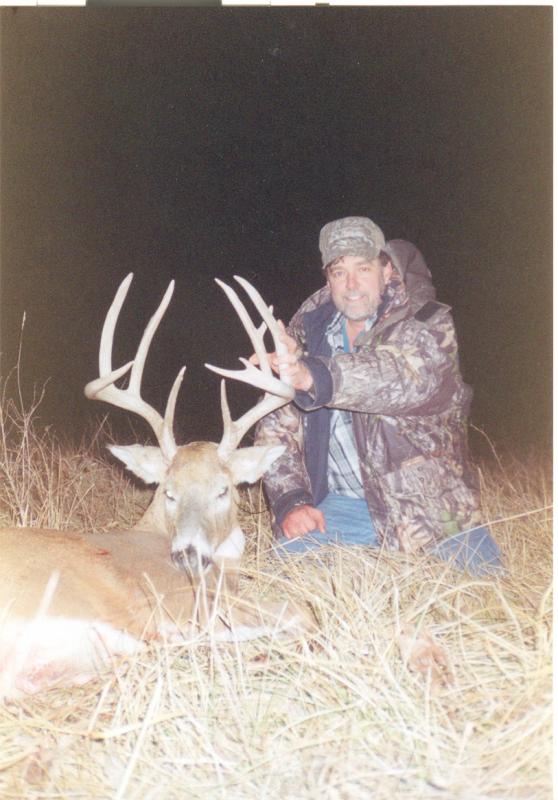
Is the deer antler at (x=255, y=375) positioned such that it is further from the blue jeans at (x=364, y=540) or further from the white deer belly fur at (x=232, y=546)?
the blue jeans at (x=364, y=540)

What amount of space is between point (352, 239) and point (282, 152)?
0.63m

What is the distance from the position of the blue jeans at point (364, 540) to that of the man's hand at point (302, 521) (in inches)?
1.3

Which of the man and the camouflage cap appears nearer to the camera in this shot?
the man

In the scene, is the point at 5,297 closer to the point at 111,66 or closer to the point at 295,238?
the point at 111,66

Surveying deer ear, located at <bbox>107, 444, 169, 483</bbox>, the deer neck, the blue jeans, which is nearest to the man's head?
the blue jeans

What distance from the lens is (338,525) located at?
362cm

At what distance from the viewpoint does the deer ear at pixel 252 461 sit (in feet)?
10.8

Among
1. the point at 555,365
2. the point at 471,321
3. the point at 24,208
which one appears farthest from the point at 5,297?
the point at 471,321

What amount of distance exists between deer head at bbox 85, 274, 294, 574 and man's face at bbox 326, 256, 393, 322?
73cm

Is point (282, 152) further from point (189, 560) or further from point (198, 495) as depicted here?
point (189, 560)

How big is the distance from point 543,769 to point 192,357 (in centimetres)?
642

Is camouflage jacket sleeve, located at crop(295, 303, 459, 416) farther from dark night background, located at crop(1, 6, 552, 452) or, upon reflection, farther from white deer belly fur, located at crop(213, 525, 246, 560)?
white deer belly fur, located at crop(213, 525, 246, 560)

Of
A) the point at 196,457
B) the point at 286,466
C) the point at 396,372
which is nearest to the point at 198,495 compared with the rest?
the point at 196,457

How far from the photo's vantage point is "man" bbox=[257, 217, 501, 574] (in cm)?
319
